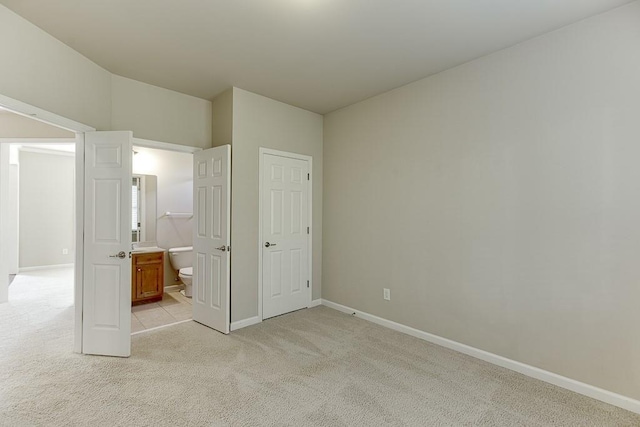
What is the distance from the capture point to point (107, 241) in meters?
2.79

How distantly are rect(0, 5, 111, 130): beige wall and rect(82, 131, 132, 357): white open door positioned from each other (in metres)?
0.31

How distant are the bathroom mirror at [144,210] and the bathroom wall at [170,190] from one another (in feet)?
0.28

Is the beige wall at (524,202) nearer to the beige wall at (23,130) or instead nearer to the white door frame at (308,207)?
the white door frame at (308,207)

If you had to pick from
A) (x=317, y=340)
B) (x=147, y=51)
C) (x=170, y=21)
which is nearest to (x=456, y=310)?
(x=317, y=340)

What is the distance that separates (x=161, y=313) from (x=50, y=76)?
287 centimetres

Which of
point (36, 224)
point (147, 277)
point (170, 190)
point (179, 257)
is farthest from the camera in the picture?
point (36, 224)

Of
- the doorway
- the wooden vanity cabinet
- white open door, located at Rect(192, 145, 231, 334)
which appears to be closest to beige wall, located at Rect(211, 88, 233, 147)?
white open door, located at Rect(192, 145, 231, 334)

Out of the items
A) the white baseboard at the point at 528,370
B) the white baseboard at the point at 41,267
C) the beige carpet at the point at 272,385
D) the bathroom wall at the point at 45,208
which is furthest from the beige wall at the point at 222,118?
the white baseboard at the point at 41,267

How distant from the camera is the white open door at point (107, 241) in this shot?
279cm

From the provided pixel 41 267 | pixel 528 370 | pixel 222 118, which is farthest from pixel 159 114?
pixel 41 267

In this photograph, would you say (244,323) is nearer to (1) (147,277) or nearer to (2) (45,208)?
(1) (147,277)

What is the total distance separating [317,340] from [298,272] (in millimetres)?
1135

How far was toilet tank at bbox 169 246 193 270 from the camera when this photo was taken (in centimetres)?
507

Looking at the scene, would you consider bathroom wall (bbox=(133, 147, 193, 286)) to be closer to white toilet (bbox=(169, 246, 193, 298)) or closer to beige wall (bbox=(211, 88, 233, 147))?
white toilet (bbox=(169, 246, 193, 298))
